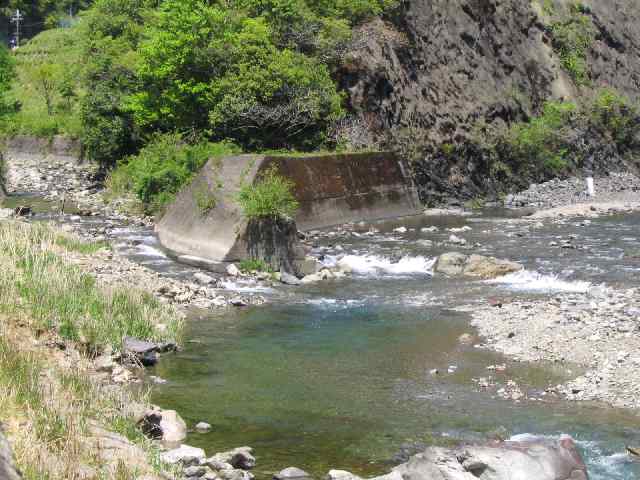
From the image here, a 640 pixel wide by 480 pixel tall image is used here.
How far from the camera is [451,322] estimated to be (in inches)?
720

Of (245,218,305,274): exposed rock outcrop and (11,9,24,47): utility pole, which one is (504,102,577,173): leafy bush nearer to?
(245,218,305,274): exposed rock outcrop

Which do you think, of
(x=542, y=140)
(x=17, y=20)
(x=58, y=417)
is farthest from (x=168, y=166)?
(x=17, y=20)

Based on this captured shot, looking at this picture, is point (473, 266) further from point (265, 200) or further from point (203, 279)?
point (203, 279)

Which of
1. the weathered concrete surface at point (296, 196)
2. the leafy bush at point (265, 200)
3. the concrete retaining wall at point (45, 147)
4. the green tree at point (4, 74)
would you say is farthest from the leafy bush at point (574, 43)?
the leafy bush at point (265, 200)

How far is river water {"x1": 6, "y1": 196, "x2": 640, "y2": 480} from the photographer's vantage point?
11391 millimetres

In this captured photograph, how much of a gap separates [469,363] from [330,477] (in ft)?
19.0

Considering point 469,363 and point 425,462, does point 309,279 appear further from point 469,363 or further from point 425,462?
point 425,462

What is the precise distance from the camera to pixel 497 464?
9.61 metres

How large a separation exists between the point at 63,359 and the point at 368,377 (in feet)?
15.5

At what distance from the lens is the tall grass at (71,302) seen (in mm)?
14250

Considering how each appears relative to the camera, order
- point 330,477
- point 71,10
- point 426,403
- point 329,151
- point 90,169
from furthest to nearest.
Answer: point 71,10, point 90,169, point 329,151, point 426,403, point 330,477

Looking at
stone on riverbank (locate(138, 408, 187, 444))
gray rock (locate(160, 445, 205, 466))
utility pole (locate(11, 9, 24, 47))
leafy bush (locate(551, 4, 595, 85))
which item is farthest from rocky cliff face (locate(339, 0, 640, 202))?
utility pole (locate(11, 9, 24, 47))

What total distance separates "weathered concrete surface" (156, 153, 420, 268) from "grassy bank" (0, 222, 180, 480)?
576 centimetres

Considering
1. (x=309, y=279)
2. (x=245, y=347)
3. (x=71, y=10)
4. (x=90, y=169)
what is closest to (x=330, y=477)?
(x=245, y=347)
